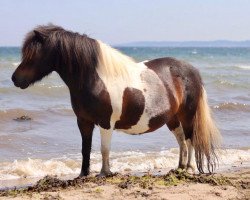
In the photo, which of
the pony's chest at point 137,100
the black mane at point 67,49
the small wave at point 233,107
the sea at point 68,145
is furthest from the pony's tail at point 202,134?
the small wave at point 233,107

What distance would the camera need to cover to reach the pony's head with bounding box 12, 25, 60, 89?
5359 mm

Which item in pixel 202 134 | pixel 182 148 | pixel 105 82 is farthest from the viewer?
pixel 182 148

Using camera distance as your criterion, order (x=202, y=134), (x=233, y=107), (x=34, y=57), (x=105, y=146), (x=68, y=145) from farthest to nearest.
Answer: (x=233, y=107), (x=68, y=145), (x=202, y=134), (x=105, y=146), (x=34, y=57)

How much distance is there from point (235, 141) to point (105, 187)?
5.33 meters

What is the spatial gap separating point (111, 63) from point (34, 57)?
2.58 feet

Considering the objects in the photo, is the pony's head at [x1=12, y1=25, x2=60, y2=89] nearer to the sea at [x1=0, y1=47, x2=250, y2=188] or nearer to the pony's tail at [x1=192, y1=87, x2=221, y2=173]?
the sea at [x1=0, y1=47, x2=250, y2=188]

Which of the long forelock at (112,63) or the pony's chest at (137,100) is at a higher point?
the long forelock at (112,63)

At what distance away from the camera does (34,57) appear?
5355 mm

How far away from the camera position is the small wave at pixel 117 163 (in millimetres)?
7281

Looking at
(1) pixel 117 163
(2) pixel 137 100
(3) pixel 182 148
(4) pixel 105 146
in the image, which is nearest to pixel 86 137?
(4) pixel 105 146

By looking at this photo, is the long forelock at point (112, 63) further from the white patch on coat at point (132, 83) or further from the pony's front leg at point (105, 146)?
the pony's front leg at point (105, 146)

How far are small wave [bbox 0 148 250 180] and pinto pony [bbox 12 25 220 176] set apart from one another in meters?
1.50

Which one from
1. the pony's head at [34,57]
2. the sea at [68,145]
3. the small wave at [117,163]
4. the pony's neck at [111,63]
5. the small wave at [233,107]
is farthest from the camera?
the small wave at [233,107]

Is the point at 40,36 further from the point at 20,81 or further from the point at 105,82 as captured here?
the point at 105,82
